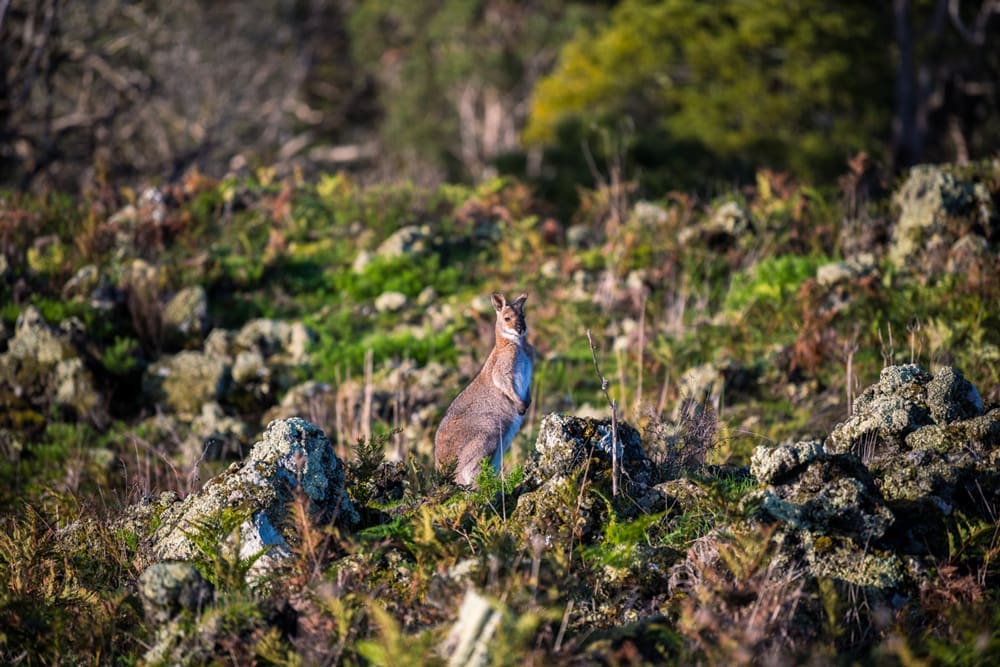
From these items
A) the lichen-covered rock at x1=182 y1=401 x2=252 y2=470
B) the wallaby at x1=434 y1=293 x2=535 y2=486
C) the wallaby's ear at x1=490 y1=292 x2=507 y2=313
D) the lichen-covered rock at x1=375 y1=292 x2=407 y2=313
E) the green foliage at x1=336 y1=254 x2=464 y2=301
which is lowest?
the lichen-covered rock at x1=182 y1=401 x2=252 y2=470

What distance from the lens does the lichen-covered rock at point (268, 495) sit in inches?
244

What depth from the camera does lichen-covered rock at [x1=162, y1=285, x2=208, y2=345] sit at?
12.1 metres

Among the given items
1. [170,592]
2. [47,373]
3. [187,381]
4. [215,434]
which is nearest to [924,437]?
[170,592]

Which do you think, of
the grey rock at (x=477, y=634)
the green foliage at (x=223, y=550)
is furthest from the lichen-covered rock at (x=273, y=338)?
the grey rock at (x=477, y=634)

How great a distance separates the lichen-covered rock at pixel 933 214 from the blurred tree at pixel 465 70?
26.6 m

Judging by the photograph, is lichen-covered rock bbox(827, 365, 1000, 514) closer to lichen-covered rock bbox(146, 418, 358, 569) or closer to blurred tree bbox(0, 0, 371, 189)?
lichen-covered rock bbox(146, 418, 358, 569)

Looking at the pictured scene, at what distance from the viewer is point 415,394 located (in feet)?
35.7

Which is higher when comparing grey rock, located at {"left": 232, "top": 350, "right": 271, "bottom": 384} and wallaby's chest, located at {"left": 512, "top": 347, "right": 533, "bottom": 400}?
wallaby's chest, located at {"left": 512, "top": 347, "right": 533, "bottom": 400}

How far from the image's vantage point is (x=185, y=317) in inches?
476

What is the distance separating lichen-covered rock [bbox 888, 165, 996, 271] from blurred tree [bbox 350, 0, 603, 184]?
26.6 metres

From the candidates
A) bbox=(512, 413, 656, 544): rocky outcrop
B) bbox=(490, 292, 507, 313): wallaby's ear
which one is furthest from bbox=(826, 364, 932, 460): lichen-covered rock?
bbox=(490, 292, 507, 313): wallaby's ear

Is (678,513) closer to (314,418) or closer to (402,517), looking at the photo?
(402,517)

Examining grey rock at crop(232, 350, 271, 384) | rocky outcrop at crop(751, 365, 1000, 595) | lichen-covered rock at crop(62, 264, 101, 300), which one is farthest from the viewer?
lichen-covered rock at crop(62, 264, 101, 300)

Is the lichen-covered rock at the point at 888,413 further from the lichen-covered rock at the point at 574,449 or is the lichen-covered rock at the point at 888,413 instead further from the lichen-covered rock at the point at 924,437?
the lichen-covered rock at the point at 574,449
